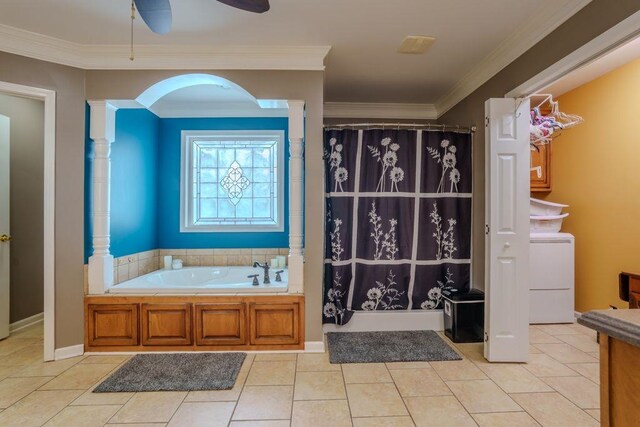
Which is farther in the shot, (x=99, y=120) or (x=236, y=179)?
(x=236, y=179)

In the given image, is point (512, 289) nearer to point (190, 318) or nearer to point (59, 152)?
point (190, 318)

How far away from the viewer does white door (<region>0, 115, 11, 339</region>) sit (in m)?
3.15

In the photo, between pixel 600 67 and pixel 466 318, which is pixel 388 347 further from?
pixel 600 67

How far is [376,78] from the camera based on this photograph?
3.44 metres

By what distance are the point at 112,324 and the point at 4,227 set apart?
59.9 inches

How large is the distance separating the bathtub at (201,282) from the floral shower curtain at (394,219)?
666 millimetres

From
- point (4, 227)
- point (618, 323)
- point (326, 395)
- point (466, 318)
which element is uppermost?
A: point (4, 227)

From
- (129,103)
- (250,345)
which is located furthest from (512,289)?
(129,103)

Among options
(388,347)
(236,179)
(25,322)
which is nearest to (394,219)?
(388,347)

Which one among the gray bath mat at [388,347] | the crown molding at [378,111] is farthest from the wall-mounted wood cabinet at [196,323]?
the crown molding at [378,111]

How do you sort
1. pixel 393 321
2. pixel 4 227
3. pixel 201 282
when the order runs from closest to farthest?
pixel 4 227
pixel 393 321
pixel 201 282

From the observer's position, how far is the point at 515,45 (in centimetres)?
261

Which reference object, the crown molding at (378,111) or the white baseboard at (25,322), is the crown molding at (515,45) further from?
the white baseboard at (25,322)

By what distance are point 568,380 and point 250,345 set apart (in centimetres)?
234
